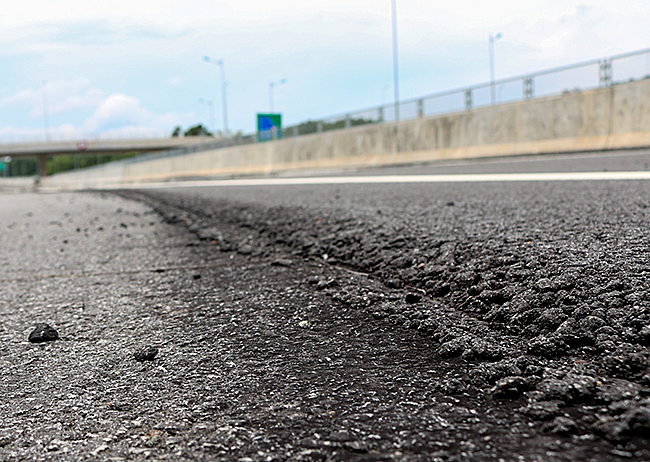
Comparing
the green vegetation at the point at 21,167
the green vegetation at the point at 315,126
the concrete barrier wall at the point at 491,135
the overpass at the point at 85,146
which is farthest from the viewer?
the green vegetation at the point at 21,167

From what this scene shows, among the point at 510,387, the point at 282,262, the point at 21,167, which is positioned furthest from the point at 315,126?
the point at 21,167

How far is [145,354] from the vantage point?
70.3 inches

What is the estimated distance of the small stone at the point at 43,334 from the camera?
2008 mm

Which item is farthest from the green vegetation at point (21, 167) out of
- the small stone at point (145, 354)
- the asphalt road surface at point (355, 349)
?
the small stone at point (145, 354)

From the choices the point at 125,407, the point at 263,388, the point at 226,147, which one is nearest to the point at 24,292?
the point at 125,407

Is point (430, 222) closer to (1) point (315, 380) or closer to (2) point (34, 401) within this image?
(1) point (315, 380)

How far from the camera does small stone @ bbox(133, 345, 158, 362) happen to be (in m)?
1.77

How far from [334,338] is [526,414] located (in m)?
0.75

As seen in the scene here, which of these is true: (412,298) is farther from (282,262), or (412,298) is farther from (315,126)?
(315,126)

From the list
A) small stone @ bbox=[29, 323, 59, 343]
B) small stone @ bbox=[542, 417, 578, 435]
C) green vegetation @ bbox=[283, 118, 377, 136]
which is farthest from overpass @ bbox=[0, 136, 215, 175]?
small stone @ bbox=[542, 417, 578, 435]

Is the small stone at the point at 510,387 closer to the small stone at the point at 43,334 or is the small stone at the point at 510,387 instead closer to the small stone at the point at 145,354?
the small stone at the point at 145,354

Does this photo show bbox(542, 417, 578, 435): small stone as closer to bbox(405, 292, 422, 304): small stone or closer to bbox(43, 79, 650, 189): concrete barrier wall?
bbox(405, 292, 422, 304): small stone

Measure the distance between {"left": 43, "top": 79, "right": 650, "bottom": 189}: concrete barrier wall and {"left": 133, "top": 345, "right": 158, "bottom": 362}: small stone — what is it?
12.1m

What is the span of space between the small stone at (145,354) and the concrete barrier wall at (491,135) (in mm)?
12103
